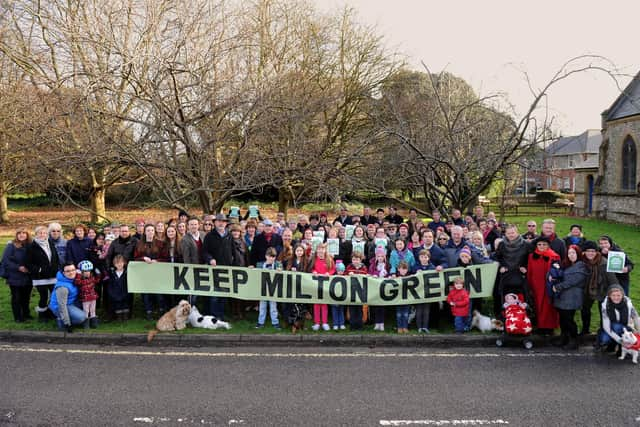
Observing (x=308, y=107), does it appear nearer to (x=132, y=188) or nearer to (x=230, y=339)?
(x=230, y=339)

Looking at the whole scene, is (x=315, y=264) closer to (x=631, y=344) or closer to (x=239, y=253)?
(x=239, y=253)

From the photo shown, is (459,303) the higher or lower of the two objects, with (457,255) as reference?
lower

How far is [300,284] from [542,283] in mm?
4333

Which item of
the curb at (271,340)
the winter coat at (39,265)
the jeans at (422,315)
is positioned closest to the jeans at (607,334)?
the curb at (271,340)

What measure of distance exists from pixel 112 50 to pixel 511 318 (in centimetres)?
1056

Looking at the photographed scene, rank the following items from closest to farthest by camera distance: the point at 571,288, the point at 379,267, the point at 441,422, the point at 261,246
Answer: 1. the point at 441,422
2. the point at 571,288
3. the point at 379,267
4. the point at 261,246

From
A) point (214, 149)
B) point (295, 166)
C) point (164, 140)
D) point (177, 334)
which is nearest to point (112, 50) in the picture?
point (164, 140)

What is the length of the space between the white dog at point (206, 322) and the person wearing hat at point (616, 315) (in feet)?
20.6

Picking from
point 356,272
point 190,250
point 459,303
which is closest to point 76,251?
point 190,250

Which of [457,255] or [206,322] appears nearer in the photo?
[206,322]

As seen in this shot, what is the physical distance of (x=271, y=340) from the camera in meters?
7.79

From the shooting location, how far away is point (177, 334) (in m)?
7.89

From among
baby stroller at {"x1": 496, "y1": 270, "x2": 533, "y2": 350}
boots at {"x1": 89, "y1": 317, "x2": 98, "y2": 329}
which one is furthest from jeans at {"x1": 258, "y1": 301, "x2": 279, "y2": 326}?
baby stroller at {"x1": 496, "y1": 270, "x2": 533, "y2": 350}

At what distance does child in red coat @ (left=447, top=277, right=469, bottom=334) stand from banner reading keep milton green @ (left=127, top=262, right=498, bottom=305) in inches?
9.8
